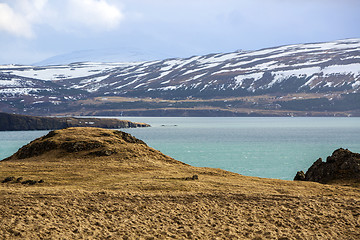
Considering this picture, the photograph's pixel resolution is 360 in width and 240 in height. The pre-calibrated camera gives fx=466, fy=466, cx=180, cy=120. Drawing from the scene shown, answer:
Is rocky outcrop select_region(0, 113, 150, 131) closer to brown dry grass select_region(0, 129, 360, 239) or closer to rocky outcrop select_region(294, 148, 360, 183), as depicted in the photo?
brown dry grass select_region(0, 129, 360, 239)

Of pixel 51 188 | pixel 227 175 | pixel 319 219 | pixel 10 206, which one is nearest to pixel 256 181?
pixel 227 175

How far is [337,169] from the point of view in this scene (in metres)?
26.6

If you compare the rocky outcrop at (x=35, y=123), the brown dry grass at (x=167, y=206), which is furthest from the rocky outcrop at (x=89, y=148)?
the rocky outcrop at (x=35, y=123)

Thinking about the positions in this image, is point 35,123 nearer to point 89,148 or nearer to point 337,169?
point 89,148

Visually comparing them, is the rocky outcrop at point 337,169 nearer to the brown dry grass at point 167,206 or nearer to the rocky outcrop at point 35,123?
the brown dry grass at point 167,206

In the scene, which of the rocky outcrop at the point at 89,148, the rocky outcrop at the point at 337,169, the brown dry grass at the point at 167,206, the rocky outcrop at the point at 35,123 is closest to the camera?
the brown dry grass at the point at 167,206

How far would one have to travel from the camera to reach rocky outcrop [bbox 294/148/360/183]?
25.6 meters

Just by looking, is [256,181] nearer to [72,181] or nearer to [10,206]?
[72,181]

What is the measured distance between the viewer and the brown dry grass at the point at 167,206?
16.7m

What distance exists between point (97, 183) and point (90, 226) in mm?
6257

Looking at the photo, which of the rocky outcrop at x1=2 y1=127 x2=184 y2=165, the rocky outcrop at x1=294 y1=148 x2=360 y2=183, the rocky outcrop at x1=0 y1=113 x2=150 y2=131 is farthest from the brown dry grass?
the rocky outcrop at x1=0 y1=113 x2=150 y2=131

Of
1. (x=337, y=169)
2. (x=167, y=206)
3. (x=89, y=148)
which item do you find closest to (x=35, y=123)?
(x=89, y=148)

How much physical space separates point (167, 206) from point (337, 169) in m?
11.9

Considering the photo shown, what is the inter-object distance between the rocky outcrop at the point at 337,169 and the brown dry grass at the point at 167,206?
2.59 meters
